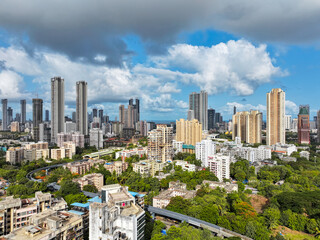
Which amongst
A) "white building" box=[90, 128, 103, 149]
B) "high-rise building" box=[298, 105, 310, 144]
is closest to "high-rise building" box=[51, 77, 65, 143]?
"white building" box=[90, 128, 103, 149]

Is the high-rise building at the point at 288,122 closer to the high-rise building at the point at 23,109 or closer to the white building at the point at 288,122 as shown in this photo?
the white building at the point at 288,122

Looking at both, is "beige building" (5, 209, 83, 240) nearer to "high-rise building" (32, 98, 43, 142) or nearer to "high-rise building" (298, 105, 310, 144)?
"high-rise building" (298, 105, 310, 144)

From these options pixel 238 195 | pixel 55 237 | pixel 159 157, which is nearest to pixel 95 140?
pixel 159 157

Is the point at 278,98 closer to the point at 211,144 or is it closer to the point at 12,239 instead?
the point at 211,144

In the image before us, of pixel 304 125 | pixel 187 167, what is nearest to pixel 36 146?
pixel 187 167

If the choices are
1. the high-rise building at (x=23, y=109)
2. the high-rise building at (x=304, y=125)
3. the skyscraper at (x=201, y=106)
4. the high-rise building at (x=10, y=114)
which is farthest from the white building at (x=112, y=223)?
the high-rise building at (x=10, y=114)
